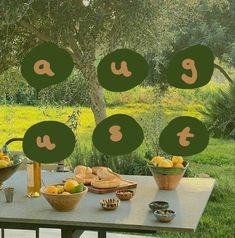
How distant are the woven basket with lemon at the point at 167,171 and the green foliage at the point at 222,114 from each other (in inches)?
109

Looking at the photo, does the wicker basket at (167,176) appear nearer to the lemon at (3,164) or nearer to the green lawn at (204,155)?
the lemon at (3,164)

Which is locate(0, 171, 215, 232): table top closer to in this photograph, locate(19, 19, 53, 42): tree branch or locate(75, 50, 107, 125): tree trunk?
locate(75, 50, 107, 125): tree trunk

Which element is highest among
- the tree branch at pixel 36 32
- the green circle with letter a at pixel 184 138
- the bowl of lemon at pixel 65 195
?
the tree branch at pixel 36 32

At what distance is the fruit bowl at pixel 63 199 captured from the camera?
88.1 inches

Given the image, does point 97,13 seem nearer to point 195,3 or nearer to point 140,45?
point 140,45

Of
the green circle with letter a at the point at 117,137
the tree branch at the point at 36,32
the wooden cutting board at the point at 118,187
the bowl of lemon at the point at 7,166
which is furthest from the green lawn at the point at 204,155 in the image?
the green circle with letter a at the point at 117,137

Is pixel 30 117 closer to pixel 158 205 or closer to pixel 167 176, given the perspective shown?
pixel 167 176

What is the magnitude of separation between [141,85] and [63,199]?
3202 millimetres

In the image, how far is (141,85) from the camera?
17.6 ft

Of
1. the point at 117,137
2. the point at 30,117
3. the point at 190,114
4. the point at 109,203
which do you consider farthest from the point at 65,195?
the point at 190,114

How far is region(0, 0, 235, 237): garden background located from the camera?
473 cm

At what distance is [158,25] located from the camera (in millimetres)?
4832

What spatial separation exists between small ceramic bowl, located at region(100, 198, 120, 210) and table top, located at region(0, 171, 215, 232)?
0.02 m

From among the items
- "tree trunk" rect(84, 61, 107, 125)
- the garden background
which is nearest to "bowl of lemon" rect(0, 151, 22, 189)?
the garden background
